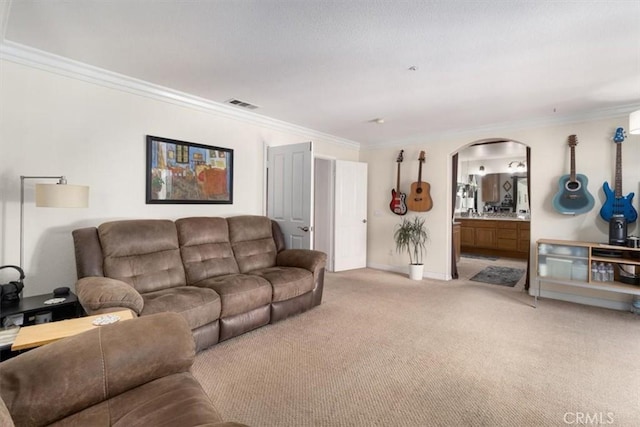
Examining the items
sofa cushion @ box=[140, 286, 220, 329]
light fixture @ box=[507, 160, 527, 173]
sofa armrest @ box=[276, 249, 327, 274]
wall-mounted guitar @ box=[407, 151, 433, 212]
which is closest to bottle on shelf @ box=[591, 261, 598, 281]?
wall-mounted guitar @ box=[407, 151, 433, 212]

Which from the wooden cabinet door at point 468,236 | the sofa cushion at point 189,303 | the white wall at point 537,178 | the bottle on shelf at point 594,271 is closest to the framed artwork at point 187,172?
the sofa cushion at point 189,303

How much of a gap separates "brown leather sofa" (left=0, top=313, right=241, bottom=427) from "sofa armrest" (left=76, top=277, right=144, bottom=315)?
2.46 feet

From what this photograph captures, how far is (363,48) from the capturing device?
240cm

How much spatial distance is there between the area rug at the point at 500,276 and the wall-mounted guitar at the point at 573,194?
149 cm

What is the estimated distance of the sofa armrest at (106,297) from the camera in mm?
2000

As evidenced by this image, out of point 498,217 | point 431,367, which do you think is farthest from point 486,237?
point 431,367

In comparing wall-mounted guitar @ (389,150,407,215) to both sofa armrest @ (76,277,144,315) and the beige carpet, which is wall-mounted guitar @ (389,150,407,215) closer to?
the beige carpet

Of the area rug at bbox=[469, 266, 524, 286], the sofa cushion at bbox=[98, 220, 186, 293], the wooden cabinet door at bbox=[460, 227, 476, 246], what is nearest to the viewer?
the sofa cushion at bbox=[98, 220, 186, 293]

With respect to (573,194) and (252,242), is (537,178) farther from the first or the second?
(252,242)

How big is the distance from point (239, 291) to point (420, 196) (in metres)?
3.68

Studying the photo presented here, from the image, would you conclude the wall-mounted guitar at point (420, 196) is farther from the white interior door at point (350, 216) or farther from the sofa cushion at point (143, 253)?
the sofa cushion at point (143, 253)

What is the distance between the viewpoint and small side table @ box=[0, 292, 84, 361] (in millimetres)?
2111

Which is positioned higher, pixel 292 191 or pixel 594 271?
pixel 292 191

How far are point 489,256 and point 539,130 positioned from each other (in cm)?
402
